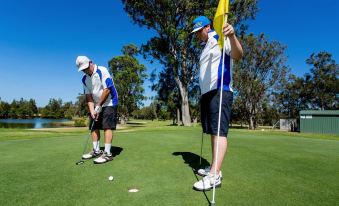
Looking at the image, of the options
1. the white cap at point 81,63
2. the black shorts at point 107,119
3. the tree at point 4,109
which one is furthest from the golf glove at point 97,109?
the tree at point 4,109

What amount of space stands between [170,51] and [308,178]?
26.5m

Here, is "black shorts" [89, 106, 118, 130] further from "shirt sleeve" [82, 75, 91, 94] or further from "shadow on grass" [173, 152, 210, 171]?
"shadow on grass" [173, 152, 210, 171]

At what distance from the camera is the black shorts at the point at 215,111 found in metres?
3.62

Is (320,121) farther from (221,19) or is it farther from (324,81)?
(221,19)

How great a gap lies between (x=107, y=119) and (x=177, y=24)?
2500 cm

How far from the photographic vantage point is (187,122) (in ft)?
95.0

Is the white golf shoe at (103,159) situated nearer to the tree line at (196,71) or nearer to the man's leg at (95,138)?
the man's leg at (95,138)

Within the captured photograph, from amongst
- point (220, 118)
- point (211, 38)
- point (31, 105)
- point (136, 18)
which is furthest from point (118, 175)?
point (31, 105)

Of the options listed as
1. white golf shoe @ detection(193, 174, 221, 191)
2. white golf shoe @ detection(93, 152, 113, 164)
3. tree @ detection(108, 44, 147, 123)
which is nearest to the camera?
white golf shoe @ detection(193, 174, 221, 191)

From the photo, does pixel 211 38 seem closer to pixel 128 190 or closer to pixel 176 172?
pixel 176 172

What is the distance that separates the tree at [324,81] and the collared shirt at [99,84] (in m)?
59.8

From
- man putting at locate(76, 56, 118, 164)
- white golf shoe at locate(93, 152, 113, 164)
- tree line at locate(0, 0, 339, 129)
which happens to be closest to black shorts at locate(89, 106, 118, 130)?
man putting at locate(76, 56, 118, 164)

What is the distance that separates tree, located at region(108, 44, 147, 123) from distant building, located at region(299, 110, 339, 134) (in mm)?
33031

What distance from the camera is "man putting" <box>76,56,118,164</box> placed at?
508 cm
